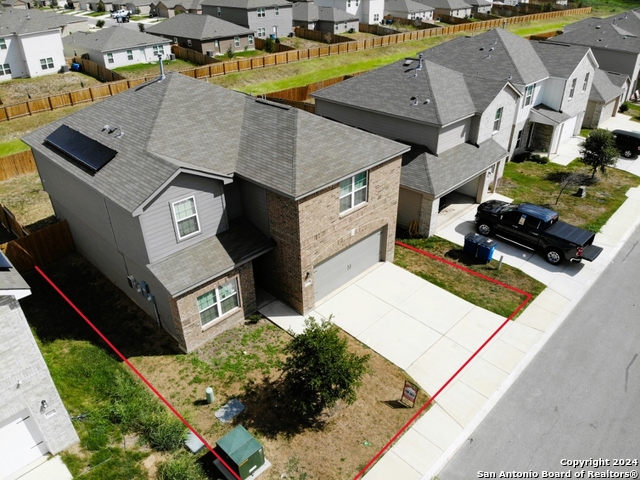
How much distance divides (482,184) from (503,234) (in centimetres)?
417

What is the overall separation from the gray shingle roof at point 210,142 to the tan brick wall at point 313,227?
0.75 m

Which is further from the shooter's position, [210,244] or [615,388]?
[210,244]

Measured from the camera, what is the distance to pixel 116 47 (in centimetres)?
4800

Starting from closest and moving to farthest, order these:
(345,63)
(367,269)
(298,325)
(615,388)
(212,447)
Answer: (212,447), (615,388), (298,325), (367,269), (345,63)

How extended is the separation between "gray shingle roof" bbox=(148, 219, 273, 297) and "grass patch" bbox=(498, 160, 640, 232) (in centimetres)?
1693

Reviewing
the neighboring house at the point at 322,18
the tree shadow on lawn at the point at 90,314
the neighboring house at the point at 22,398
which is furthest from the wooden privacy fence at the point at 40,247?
the neighboring house at the point at 322,18

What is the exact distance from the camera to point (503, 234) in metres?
23.7

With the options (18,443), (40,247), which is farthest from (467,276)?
(40,247)

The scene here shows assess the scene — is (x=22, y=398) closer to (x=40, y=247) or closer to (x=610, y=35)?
(x=40, y=247)

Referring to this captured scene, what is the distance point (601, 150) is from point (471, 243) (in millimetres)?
13006

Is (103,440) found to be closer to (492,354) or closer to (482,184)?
(492,354)

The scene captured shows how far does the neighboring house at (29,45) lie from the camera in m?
43.8

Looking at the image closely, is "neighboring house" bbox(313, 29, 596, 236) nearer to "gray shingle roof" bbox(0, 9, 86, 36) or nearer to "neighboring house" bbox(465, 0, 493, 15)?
"gray shingle roof" bbox(0, 9, 86, 36)

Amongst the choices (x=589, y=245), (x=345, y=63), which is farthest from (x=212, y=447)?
(x=345, y=63)
